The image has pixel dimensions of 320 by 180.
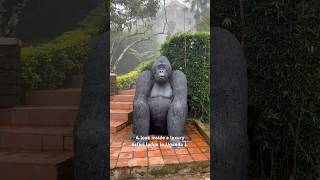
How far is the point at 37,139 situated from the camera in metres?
2.59

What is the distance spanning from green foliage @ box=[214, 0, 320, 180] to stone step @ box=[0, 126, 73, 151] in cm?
169

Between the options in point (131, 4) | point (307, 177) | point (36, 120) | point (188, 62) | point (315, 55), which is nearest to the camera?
point (131, 4)

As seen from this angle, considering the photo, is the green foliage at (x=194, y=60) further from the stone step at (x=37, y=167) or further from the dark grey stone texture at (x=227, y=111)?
the stone step at (x=37, y=167)

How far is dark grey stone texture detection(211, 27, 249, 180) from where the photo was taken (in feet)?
6.50

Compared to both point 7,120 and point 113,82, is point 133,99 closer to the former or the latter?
point 113,82

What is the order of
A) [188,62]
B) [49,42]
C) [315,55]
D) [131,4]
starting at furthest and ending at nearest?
[49,42]
[315,55]
[188,62]
[131,4]

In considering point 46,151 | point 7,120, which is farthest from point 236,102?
point 7,120

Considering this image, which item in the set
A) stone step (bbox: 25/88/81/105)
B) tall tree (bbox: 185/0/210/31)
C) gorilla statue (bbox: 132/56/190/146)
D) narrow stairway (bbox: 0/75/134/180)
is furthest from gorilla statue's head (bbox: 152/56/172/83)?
stone step (bbox: 25/88/81/105)

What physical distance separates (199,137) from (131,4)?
1039mm

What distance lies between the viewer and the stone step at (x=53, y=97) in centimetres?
310

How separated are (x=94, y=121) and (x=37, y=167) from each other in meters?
0.70

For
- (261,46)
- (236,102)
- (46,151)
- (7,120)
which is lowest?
(46,151)

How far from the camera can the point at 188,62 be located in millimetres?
2105


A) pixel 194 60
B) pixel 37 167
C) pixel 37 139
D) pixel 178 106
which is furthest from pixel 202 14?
pixel 37 139
